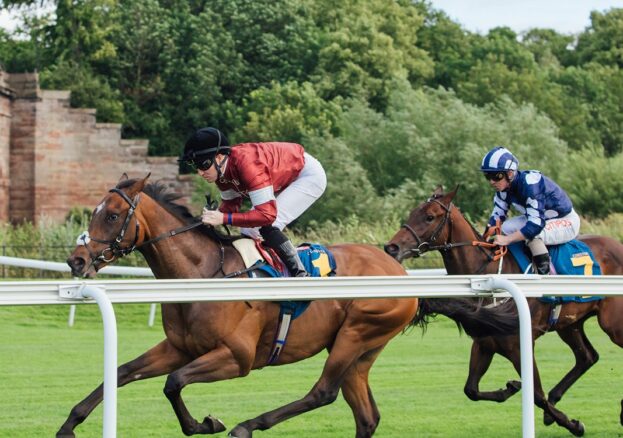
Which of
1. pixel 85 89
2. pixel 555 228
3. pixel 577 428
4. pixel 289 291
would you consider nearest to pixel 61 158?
pixel 85 89

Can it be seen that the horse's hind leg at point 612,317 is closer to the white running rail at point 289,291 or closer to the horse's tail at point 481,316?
the horse's tail at point 481,316

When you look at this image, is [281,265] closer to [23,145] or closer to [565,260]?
[565,260]

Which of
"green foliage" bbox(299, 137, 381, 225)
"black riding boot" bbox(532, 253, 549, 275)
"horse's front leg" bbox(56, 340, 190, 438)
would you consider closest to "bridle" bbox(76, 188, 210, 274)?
"horse's front leg" bbox(56, 340, 190, 438)

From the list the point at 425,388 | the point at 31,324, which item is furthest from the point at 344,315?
the point at 31,324

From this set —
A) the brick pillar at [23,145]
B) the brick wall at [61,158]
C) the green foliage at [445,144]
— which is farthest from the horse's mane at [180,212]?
the brick pillar at [23,145]

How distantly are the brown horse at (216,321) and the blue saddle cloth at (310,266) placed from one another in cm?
6

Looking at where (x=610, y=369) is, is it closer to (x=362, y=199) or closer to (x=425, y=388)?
(x=425, y=388)

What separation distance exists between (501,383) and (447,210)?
207cm

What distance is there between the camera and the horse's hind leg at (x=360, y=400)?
6.86 m

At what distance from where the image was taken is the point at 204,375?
20.2 ft

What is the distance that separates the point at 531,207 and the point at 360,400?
2.03 metres

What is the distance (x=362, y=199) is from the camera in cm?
3375

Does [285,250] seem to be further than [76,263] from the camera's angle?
Yes

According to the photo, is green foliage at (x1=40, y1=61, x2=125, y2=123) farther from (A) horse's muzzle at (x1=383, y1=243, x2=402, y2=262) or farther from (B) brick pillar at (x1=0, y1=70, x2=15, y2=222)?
(A) horse's muzzle at (x1=383, y1=243, x2=402, y2=262)
